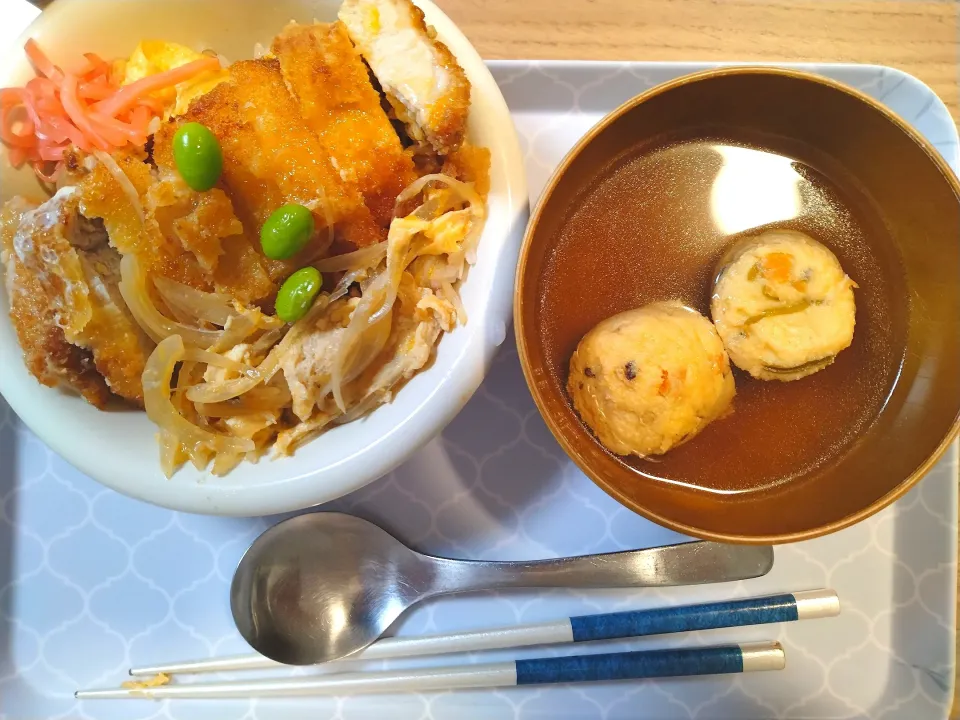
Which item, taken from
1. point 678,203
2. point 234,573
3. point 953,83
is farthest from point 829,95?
point 234,573

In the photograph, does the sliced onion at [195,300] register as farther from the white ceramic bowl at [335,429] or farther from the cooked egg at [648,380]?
the cooked egg at [648,380]

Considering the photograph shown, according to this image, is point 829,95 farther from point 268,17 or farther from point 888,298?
point 268,17

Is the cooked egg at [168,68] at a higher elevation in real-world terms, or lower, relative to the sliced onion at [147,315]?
higher

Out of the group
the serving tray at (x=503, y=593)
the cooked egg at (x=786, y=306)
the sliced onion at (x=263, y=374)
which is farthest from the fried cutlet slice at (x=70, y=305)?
the cooked egg at (x=786, y=306)

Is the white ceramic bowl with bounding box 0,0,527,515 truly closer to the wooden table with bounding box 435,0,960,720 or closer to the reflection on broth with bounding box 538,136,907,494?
the reflection on broth with bounding box 538,136,907,494

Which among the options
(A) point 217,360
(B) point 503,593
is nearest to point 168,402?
(A) point 217,360
